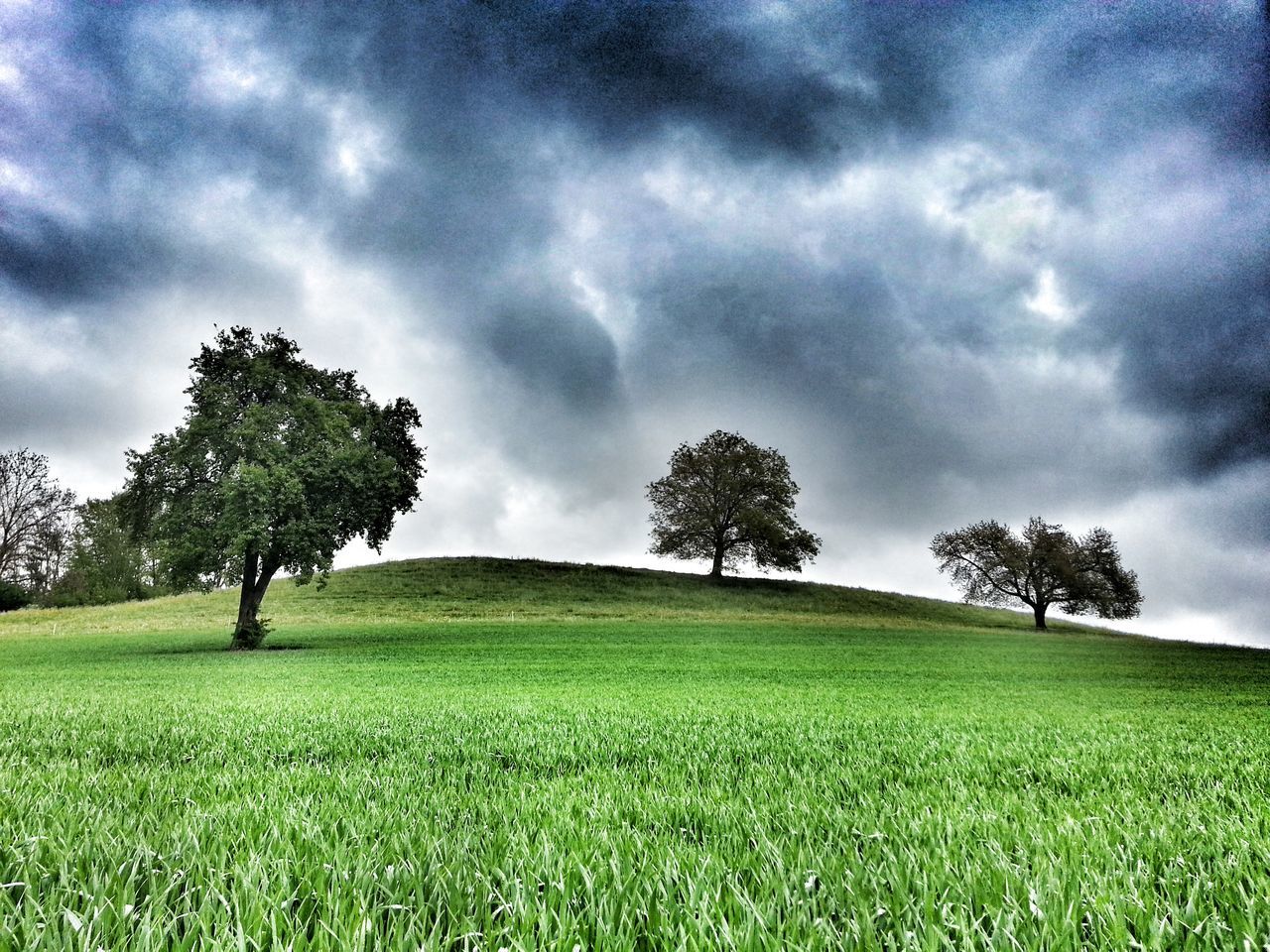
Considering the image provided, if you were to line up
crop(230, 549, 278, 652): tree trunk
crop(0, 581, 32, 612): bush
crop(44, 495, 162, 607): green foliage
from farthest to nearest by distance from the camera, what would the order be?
crop(44, 495, 162, 607): green foliage < crop(0, 581, 32, 612): bush < crop(230, 549, 278, 652): tree trunk

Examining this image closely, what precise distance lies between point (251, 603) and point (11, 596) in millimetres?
55337

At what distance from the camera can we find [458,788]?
434 centimetres

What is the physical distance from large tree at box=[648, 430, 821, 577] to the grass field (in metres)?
59.8

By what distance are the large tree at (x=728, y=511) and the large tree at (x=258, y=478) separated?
4206cm

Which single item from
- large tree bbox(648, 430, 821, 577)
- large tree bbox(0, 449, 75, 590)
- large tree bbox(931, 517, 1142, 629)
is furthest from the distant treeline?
large tree bbox(931, 517, 1142, 629)

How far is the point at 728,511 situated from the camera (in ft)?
242

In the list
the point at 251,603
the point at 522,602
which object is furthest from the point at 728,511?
the point at 251,603

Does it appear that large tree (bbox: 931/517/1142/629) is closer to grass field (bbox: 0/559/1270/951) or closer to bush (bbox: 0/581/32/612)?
grass field (bbox: 0/559/1270/951)

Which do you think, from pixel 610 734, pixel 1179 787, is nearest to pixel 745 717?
pixel 610 734

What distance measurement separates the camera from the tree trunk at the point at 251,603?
2964cm

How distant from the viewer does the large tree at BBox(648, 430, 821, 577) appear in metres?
72.0

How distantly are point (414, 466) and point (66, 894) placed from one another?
37216mm

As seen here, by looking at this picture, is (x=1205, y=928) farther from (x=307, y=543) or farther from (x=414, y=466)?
(x=414, y=466)

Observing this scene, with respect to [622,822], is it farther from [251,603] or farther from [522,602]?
[522,602]
